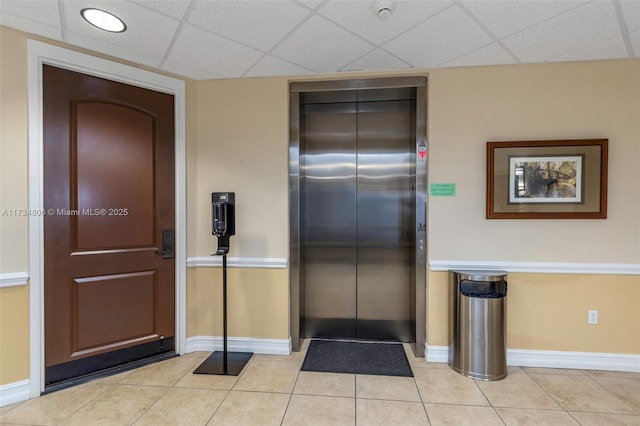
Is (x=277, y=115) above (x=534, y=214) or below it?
above

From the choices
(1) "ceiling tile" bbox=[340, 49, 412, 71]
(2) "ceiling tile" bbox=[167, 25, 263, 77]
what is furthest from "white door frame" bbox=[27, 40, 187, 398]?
(1) "ceiling tile" bbox=[340, 49, 412, 71]

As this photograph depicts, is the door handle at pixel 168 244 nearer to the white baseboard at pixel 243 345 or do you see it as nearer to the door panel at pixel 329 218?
the white baseboard at pixel 243 345

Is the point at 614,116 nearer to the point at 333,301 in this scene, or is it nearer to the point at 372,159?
the point at 372,159

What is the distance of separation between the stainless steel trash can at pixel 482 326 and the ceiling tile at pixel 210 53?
2485 mm

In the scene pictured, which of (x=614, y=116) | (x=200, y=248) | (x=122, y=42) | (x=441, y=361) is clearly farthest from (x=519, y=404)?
(x=122, y=42)

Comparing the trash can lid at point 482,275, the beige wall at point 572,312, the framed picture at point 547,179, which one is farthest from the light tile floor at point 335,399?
the framed picture at point 547,179

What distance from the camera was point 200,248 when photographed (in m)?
2.75

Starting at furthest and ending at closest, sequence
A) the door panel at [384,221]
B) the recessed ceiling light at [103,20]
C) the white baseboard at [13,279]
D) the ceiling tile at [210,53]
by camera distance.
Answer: the door panel at [384,221] < the ceiling tile at [210,53] < the white baseboard at [13,279] < the recessed ceiling light at [103,20]

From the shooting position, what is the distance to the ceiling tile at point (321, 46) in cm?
196

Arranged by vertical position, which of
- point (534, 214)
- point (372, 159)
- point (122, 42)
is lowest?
→ point (534, 214)

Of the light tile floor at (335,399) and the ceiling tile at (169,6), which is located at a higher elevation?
the ceiling tile at (169,6)

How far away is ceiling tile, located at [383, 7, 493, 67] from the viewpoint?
1876 mm

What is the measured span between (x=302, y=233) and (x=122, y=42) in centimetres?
214

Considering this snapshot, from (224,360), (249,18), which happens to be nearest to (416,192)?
(249,18)
